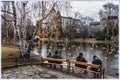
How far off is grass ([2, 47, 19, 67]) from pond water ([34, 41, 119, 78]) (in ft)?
0.85

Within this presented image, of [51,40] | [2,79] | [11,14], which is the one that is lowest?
[2,79]

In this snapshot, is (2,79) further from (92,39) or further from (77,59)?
(92,39)

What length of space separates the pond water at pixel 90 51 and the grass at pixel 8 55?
0.26 m

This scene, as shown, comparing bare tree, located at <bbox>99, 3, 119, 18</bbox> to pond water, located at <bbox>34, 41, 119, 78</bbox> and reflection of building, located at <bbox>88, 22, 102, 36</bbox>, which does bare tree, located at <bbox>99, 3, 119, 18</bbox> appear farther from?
pond water, located at <bbox>34, 41, 119, 78</bbox>

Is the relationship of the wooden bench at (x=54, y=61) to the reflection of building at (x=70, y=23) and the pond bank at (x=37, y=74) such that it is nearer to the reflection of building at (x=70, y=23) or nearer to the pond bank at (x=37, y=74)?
the pond bank at (x=37, y=74)

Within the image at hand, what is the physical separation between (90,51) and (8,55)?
0.81m

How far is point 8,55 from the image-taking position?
261cm

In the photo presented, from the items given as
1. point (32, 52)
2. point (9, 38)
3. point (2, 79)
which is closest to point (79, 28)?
point (32, 52)

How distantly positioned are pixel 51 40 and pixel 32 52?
0.23 meters

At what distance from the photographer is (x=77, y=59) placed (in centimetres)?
262

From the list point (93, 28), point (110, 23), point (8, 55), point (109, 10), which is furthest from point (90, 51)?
point (8, 55)

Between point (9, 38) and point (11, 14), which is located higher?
point (11, 14)

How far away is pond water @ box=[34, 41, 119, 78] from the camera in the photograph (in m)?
2.56

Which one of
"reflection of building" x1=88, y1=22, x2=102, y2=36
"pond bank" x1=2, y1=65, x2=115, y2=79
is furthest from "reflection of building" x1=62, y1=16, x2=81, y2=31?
"pond bank" x1=2, y1=65, x2=115, y2=79
